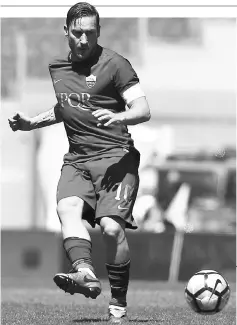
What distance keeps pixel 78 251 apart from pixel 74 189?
17.4 inches

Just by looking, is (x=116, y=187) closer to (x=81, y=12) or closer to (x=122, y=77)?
(x=122, y=77)

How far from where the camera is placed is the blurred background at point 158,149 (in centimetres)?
1405

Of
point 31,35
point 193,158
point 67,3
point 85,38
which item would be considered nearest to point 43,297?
point 67,3

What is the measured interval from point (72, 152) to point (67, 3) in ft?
5.22

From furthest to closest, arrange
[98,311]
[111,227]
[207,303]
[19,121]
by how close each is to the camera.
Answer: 1. [98,311]
2. [19,121]
3. [111,227]
4. [207,303]

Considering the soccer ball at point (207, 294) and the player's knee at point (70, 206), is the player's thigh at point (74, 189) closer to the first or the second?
the player's knee at point (70, 206)

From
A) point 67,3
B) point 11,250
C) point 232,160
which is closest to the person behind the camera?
point 67,3

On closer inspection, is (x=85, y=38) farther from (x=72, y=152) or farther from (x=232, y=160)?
(x=232, y=160)

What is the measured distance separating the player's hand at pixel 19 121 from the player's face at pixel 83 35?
0.65m

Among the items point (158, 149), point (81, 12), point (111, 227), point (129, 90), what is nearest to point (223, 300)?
point (111, 227)

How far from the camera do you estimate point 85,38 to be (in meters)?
6.82

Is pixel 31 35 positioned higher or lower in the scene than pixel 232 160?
higher

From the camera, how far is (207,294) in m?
6.66

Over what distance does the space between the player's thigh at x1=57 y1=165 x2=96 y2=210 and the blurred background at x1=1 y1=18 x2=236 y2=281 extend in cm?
693
